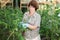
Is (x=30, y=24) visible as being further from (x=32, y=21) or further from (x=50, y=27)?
(x=50, y=27)

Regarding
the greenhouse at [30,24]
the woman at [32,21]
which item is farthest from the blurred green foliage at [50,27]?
the woman at [32,21]

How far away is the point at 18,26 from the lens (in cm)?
345

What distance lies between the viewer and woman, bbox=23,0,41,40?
12.6 ft

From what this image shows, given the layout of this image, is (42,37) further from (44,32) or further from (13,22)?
(13,22)

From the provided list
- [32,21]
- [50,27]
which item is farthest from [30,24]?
[50,27]

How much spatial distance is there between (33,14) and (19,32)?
603 millimetres

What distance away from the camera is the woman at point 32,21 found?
12.6 ft

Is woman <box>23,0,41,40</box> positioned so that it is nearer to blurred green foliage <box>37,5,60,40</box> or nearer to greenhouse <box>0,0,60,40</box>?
greenhouse <box>0,0,60,40</box>

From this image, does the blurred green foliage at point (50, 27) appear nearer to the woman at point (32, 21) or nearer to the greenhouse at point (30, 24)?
the greenhouse at point (30, 24)

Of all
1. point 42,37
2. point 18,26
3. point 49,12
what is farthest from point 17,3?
point 18,26

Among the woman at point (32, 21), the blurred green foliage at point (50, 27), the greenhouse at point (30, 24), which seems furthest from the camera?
the blurred green foliage at point (50, 27)

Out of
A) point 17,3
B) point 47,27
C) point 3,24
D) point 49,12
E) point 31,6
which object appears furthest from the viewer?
point 17,3

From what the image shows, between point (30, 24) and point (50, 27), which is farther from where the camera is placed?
point (50, 27)

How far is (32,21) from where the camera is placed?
12.8 ft
